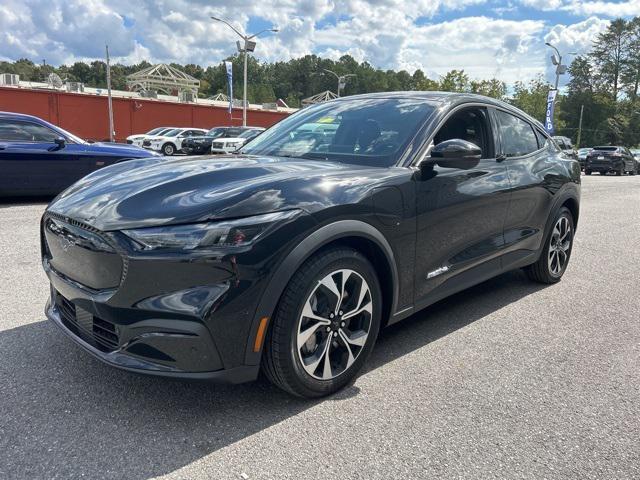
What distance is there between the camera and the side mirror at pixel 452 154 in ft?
10.2

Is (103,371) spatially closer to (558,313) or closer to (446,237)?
(446,237)

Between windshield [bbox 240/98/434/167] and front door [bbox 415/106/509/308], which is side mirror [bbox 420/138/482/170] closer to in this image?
front door [bbox 415/106/509/308]

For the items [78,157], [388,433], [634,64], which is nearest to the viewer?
[388,433]

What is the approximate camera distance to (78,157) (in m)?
8.90

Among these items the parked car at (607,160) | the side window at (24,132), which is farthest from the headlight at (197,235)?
the parked car at (607,160)

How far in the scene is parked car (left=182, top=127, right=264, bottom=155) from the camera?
2642 centimetres

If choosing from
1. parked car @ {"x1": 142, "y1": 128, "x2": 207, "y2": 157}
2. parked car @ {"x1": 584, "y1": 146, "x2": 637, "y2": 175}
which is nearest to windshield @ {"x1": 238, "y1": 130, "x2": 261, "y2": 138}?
parked car @ {"x1": 142, "y1": 128, "x2": 207, "y2": 157}

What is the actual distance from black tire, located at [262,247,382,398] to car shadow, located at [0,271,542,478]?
0.39 ft

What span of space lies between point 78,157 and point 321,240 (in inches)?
303

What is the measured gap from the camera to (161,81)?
199 feet

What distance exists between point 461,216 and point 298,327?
1.53 metres

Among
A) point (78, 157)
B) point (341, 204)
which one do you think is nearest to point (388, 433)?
point (341, 204)

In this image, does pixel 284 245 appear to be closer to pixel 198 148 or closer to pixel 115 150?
pixel 115 150

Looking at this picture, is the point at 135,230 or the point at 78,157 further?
the point at 78,157
